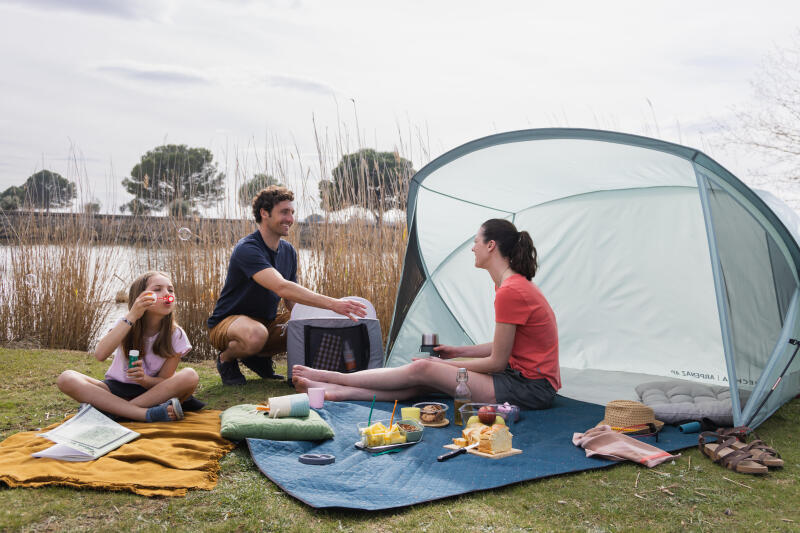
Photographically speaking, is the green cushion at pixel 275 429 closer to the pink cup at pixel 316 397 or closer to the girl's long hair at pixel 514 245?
the pink cup at pixel 316 397

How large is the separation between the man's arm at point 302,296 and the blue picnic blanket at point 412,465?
60cm

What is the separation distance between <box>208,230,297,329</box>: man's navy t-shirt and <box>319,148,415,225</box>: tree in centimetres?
106

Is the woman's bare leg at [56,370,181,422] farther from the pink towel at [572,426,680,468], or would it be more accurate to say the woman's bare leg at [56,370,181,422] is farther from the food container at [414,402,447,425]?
the pink towel at [572,426,680,468]

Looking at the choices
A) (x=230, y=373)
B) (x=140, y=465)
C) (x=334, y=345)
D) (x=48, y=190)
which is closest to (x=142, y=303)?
(x=140, y=465)

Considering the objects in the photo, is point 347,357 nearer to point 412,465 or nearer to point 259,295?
point 259,295

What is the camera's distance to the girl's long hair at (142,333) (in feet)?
9.37

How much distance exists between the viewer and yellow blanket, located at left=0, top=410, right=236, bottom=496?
201 centimetres

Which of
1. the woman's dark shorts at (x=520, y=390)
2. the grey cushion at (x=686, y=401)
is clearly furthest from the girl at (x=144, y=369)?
the grey cushion at (x=686, y=401)

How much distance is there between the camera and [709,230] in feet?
8.96

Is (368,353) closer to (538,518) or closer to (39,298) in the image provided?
(538,518)

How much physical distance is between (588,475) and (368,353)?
180 cm

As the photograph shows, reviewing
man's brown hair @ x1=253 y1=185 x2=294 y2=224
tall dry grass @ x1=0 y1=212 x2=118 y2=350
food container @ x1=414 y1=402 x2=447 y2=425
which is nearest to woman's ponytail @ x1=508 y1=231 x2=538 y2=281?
food container @ x1=414 y1=402 x2=447 y2=425

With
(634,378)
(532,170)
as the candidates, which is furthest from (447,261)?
(634,378)

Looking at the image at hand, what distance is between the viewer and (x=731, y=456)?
2.36 metres
